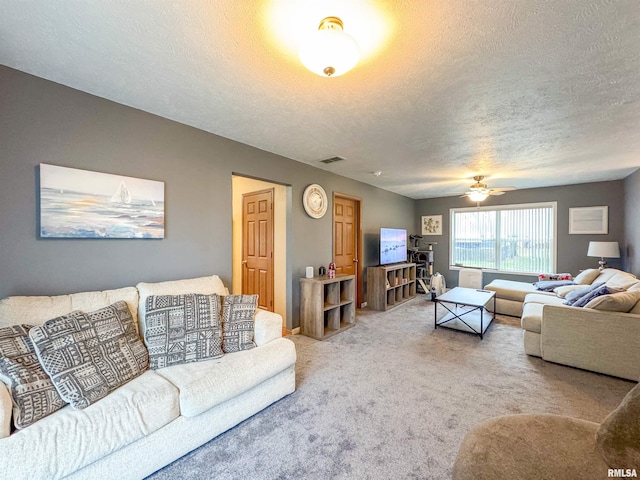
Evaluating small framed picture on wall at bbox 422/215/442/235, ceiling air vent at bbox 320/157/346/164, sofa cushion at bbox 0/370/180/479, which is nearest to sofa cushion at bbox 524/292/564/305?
small framed picture on wall at bbox 422/215/442/235

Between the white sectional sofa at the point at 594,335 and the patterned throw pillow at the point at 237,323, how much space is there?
3.07 metres

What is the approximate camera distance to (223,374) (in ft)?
5.76

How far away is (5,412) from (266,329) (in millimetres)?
1425

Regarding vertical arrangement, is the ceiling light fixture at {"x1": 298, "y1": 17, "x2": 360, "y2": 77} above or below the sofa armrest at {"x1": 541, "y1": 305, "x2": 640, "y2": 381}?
above

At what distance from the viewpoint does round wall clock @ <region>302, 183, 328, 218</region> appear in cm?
383

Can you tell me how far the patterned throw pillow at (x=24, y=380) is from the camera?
126cm

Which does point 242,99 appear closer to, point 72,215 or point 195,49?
point 195,49

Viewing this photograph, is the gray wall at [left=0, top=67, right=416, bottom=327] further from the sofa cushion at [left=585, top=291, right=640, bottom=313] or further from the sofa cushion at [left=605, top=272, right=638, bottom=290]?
the sofa cushion at [left=605, top=272, right=638, bottom=290]

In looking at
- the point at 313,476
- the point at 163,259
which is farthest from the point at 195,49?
the point at 313,476

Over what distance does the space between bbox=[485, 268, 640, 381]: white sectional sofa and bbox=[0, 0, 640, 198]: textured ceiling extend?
1758 mm

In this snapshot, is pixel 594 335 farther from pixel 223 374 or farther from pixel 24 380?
pixel 24 380

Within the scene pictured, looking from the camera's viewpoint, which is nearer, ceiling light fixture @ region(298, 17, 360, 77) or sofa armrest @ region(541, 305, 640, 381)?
ceiling light fixture @ region(298, 17, 360, 77)

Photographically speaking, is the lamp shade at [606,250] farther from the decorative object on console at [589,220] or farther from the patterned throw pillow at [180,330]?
the patterned throw pillow at [180,330]

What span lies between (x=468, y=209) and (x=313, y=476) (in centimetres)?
641
